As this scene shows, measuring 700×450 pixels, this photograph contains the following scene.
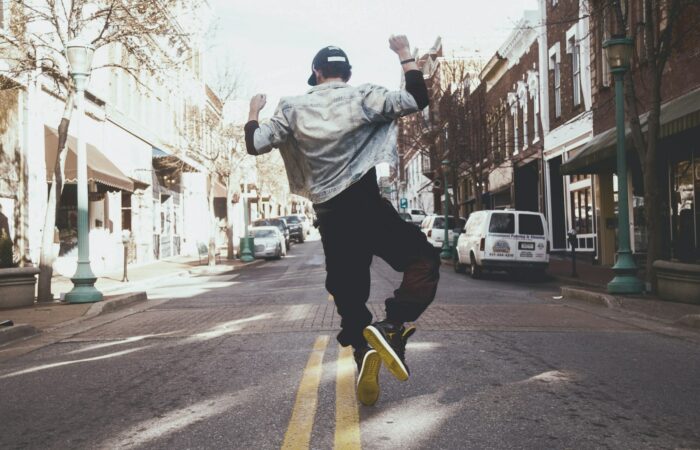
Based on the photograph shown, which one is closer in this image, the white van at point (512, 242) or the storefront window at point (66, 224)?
the white van at point (512, 242)

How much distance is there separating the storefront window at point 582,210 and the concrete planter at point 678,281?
12.7 m

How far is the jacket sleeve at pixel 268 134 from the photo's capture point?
4.04 metres

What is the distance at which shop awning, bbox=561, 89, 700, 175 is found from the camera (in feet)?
41.0

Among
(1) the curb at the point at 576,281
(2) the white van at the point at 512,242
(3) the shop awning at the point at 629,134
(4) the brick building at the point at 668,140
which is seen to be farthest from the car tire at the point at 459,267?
(4) the brick building at the point at 668,140

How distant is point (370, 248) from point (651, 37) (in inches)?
357

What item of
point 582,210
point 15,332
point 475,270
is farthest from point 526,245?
point 15,332

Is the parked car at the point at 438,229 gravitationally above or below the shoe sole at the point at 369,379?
above

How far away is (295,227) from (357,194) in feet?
138

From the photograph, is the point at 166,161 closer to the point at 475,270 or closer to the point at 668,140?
the point at 475,270

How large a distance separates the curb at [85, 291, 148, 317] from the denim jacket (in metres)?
6.96

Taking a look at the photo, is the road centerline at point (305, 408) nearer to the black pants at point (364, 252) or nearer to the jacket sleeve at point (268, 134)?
the black pants at point (364, 252)

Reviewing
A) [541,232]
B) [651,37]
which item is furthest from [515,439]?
[541,232]

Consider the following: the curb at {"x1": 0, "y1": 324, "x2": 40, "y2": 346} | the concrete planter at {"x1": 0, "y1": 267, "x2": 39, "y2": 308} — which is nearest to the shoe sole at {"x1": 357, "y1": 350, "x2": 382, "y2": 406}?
the curb at {"x1": 0, "y1": 324, "x2": 40, "y2": 346}

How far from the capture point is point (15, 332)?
780 centimetres
